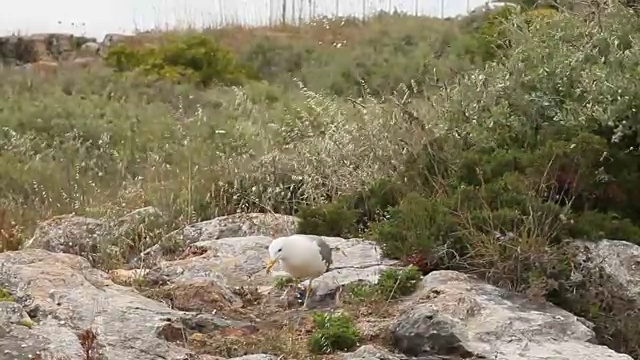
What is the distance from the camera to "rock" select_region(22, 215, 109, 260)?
6.59m

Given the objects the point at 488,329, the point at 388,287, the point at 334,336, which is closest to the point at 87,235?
the point at 388,287

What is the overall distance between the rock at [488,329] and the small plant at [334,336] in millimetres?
239

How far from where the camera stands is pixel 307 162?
322 inches

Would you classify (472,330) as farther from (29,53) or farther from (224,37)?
(29,53)

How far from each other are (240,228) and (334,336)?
2.68 metres

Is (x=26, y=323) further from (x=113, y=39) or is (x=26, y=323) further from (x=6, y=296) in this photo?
(x=113, y=39)

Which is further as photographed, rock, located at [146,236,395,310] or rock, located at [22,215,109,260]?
rock, located at [22,215,109,260]

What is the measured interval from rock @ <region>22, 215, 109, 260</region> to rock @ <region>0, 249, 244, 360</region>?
53.1 inches

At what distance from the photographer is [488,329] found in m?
4.60

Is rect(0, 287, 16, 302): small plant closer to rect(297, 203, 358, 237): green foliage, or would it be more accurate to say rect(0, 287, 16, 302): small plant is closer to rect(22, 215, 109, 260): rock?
rect(22, 215, 109, 260): rock

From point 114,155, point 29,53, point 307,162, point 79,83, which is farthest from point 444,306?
point 29,53

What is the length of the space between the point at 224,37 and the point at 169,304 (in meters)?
18.4

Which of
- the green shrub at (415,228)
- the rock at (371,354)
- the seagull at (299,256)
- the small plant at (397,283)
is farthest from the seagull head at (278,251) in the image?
the green shrub at (415,228)

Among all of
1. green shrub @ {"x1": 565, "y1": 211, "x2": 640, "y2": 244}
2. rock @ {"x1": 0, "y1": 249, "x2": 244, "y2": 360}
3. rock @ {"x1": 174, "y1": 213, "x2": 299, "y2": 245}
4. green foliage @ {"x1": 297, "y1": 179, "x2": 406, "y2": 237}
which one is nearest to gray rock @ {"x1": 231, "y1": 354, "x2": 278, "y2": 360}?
rock @ {"x1": 0, "y1": 249, "x2": 244, "y2": 360}
